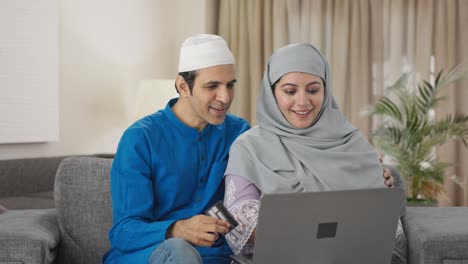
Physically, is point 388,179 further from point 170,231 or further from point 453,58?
point 453,58

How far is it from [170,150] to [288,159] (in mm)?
380

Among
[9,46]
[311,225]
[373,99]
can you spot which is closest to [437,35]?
[373,99]

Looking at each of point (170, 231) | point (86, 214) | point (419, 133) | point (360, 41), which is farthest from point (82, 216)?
point (360, 41)

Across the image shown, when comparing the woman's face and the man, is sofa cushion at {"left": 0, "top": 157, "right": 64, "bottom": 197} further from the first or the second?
the woman's face

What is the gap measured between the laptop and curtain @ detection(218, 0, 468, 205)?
373cm

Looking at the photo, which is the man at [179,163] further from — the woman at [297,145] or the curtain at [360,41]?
the curtain at [360,41]

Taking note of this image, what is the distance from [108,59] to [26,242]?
3314mm

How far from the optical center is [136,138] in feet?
7.66

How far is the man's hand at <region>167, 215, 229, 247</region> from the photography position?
2066 mm

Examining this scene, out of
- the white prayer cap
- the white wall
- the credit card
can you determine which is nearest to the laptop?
the credit card

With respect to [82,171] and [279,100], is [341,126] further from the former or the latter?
[82,171]

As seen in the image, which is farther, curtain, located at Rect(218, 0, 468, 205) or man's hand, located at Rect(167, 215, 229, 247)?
curtain, located at Rect(218, 0, 468, 205)

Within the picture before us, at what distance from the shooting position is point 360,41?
597 centimetres

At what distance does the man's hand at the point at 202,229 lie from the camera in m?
2.07
